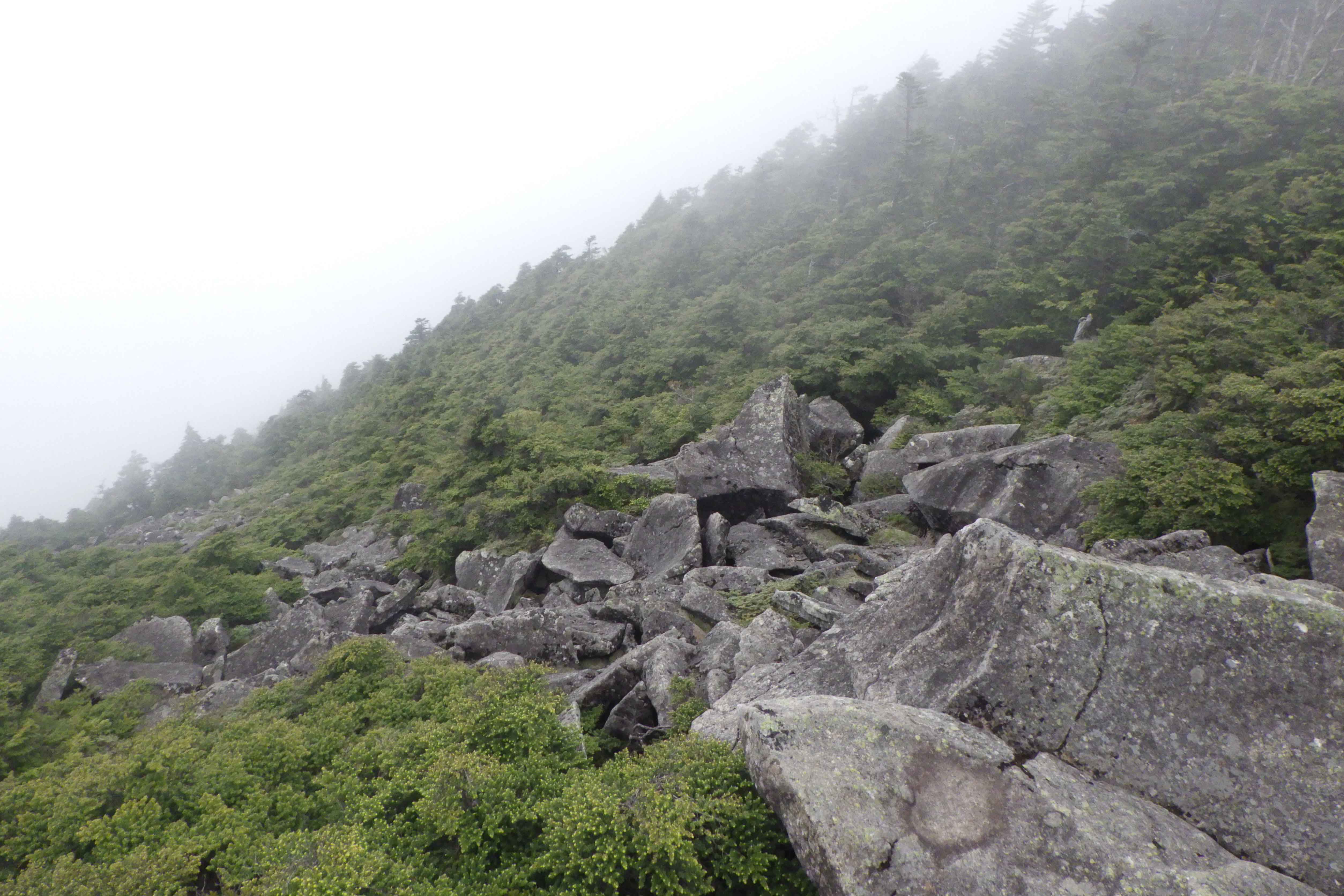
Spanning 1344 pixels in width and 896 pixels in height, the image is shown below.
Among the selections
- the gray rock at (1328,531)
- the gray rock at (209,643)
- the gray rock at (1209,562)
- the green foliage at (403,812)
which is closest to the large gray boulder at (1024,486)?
the gray rock at (1209,562)

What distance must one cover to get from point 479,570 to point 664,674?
39.2 feet

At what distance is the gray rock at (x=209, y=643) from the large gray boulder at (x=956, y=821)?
61.7ft

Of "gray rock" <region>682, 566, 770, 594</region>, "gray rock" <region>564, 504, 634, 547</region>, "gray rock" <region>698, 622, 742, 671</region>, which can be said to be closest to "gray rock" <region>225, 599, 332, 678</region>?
"gray rock" <region>564, 504, 634, 547</region>

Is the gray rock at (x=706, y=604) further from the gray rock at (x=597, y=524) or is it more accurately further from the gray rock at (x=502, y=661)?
the gray rock at (x=597, y=524)

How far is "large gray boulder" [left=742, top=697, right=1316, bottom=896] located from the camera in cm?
444

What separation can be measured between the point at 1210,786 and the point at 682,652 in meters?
7.22

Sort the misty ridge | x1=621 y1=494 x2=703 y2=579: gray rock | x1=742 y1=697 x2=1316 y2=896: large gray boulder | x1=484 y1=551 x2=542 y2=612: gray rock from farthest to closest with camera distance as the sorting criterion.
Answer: x1=484 y1=551 x2=542 y2=612: gray rock, x1=621 y1=494 x2=703 y2=579: gray rock, the misty ridge, x1=742 y1=697 x2=1316 y2=896: large gray boulder

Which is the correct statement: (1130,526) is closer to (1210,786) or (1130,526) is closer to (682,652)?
(1210,786)

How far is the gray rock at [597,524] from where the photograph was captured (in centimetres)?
1947

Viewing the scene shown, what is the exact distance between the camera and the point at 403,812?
7121 millimetres

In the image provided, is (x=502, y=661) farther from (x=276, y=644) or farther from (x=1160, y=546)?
(x=1160, y=546)

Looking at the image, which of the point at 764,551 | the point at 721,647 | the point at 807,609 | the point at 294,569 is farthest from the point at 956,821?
the point at 294,569

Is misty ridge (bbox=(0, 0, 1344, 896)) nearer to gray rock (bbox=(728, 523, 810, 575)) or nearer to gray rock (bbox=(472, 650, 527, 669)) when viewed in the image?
gray rock (bbox=(728, 523, 810, 575))

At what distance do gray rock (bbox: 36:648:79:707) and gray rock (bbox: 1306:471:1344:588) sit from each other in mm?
24826
